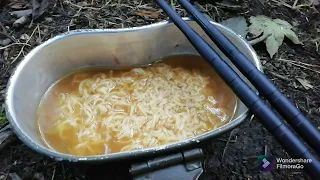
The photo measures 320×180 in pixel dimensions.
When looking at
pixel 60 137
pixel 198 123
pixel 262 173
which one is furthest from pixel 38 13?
pixel 262 173

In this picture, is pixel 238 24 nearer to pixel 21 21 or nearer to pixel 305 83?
pixel 305 83

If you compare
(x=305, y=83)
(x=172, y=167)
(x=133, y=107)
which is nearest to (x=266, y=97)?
(x=172, y=167)

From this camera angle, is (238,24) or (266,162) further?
(238,24)

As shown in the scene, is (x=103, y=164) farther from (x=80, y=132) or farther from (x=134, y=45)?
(x=134, y=45)

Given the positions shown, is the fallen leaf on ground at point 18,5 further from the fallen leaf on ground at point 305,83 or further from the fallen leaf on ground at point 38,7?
the fallen leaf on ground at point 305,83

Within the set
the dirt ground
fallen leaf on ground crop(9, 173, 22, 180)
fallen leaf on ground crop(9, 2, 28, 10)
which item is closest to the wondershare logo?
the dirt ground

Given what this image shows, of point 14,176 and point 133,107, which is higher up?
point 133,107
